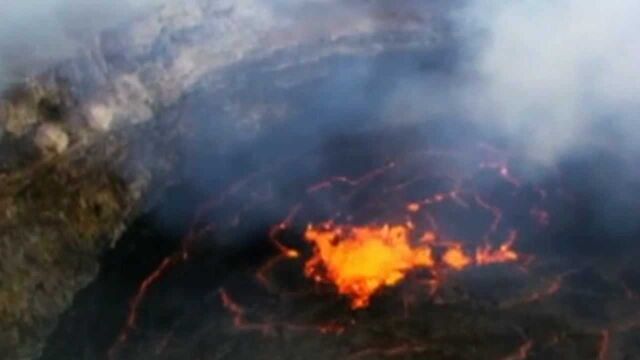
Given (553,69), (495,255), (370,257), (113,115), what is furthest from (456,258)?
(113,115)

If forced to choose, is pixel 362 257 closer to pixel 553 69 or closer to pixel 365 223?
pixel 365 223

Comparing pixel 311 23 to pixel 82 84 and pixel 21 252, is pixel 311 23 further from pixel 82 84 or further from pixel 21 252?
pixel 21 252

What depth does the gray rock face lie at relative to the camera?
8.82 metres

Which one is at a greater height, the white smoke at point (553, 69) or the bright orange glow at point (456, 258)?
the white smoke at point (553, 69)

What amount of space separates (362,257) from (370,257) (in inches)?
2.9

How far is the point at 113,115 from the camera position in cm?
966

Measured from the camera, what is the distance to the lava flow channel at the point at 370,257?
970 cm

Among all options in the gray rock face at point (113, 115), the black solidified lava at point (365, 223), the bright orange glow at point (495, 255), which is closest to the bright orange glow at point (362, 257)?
the black solidified lava at point (365, 223)

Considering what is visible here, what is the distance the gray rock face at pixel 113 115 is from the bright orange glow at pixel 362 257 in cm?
174

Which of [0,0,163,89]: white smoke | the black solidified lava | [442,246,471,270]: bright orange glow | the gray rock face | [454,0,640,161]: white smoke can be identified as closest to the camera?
the gray rock face

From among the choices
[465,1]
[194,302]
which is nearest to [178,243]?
[194,302]

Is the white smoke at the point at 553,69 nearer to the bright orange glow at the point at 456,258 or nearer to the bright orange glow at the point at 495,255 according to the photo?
the bright orange glow at the point at 495,255

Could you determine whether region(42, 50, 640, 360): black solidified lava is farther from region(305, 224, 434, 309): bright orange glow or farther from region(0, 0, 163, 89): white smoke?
region(0, 0, 163, 89): white smoke

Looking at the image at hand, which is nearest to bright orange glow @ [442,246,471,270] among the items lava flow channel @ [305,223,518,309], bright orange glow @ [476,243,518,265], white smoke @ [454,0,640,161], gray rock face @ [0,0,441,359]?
lava flow channel @ [305,223,518,309]
